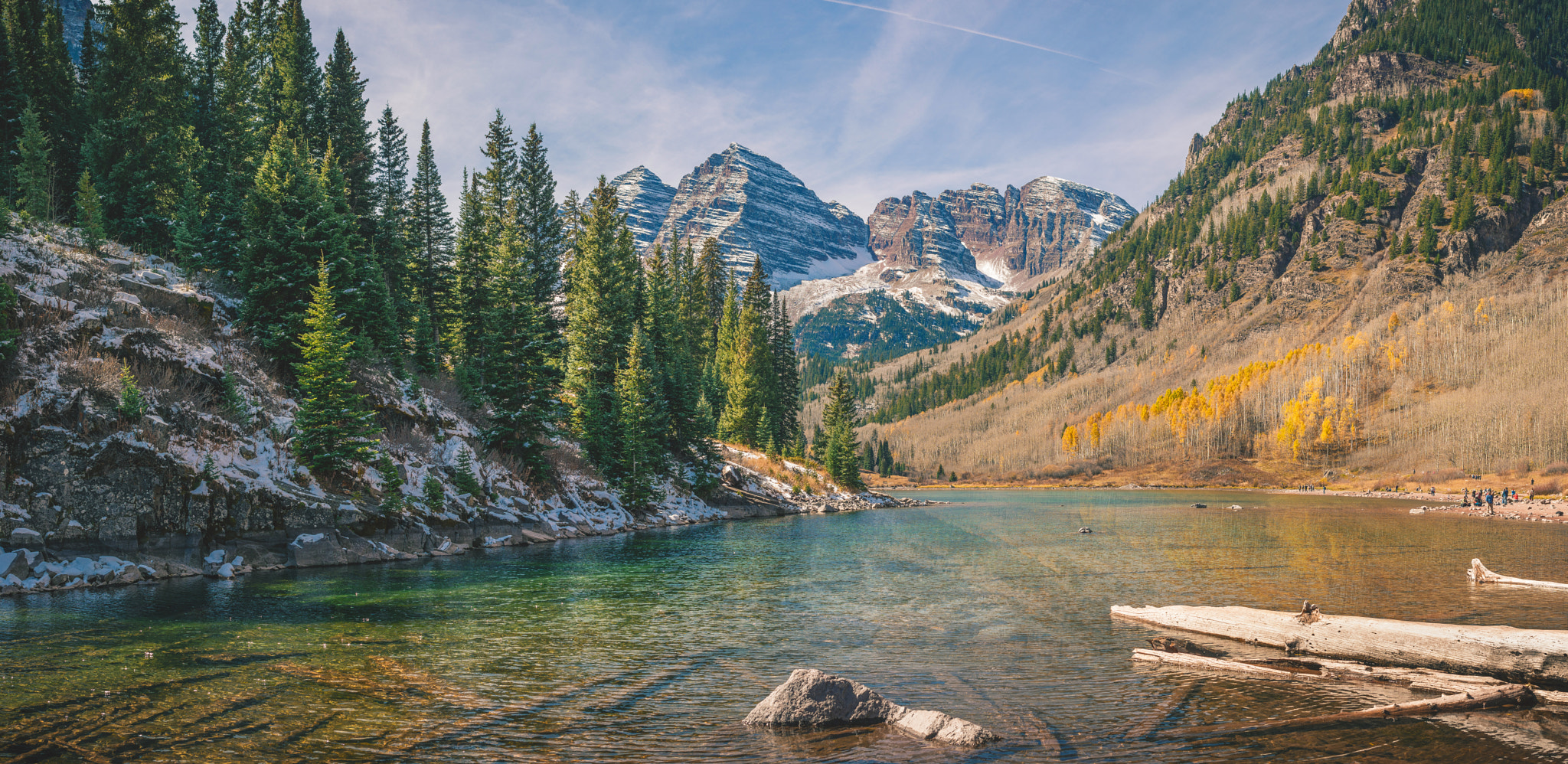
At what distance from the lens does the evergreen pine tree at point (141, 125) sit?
47.7 m

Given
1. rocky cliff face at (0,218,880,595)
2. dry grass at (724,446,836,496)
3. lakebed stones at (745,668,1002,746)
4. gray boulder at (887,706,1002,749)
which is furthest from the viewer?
dry grass at (724,446,836,496)

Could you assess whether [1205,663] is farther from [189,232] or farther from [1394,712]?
[189,232]

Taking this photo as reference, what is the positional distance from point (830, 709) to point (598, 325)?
177ft

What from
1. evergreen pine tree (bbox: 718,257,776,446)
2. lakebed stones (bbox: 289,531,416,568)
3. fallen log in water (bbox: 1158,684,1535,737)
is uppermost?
evergreen pine tree (bbox: 718,257,776,446)

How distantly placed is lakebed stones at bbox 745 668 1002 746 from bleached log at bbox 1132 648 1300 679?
661cm

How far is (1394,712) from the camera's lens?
1277cm

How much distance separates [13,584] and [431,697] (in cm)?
1945

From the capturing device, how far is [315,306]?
36094mm

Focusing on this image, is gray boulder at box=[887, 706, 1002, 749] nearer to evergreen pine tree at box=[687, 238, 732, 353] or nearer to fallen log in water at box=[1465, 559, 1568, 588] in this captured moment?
fallen log in water at box=[1465, 559, 1568, 588]

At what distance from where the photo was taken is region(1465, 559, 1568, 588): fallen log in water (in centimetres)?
2561

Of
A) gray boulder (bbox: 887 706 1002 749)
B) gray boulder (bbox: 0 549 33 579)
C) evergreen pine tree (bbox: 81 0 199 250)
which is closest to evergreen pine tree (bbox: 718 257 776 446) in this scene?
evergreen pine tree (bbox: 81 0 199 250)

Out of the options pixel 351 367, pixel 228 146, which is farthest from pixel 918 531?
pixel 228 146

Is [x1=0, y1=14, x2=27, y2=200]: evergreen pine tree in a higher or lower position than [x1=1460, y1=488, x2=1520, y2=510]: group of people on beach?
higher

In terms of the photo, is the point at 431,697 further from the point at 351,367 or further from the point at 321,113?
the point at 321,113
